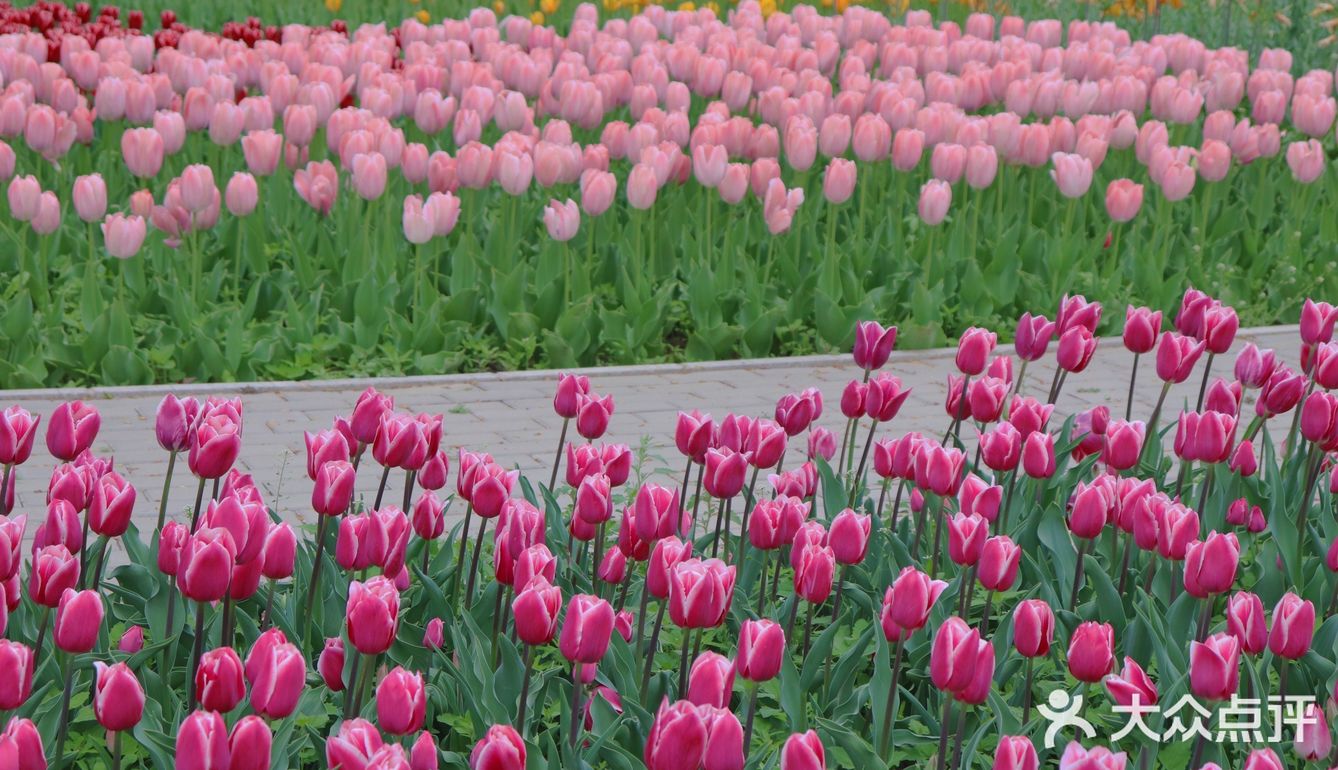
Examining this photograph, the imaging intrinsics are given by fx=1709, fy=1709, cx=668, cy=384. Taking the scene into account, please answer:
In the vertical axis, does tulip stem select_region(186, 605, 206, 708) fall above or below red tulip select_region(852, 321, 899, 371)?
below

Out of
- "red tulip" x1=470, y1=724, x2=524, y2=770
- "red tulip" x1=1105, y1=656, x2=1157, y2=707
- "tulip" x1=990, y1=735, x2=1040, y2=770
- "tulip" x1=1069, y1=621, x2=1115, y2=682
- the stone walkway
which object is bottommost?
the stone walkway

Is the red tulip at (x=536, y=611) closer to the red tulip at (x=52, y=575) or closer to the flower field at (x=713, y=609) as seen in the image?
the flower field at (x=713, y=609)

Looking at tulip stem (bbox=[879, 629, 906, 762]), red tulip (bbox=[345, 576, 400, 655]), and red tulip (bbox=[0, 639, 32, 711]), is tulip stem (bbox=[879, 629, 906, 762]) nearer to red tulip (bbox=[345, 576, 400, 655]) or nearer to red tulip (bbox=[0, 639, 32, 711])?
red tulip (bbox=[345, 576, 400, 655])

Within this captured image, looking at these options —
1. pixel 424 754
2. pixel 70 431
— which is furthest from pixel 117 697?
pixel 70 431

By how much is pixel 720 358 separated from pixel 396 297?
134 cm

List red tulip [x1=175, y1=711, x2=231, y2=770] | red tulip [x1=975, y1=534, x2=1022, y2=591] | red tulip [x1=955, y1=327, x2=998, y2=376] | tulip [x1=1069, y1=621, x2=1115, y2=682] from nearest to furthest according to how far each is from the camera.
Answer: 1. red tulip [x1=175, y1=711, x2=231, y2=770]
2. tulip [x1=1069, y1=621, x2=1115, y2=682]
3. red tulip [x1=975, y1=534, x2=1022, y2=591]
4. red tulip [x1=955, y1=327, x2=998, y2=376]

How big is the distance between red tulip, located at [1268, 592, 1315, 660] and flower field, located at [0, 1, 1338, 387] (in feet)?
14.0

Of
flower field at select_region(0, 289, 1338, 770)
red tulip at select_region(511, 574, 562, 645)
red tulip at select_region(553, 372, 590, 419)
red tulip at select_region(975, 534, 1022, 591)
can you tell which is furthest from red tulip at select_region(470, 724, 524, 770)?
red tulip at select_region(553, 372, 590, 419)

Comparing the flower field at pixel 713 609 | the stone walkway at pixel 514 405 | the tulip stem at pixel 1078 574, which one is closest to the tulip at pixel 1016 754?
the flower field at pixel 713 609

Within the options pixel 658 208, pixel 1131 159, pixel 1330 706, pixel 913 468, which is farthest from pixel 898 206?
pixel 1330 706

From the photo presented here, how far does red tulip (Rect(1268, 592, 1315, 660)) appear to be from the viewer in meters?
2.61

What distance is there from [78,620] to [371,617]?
420 mm

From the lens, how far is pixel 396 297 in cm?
696

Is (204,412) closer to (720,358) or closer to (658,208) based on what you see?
(720,358)
